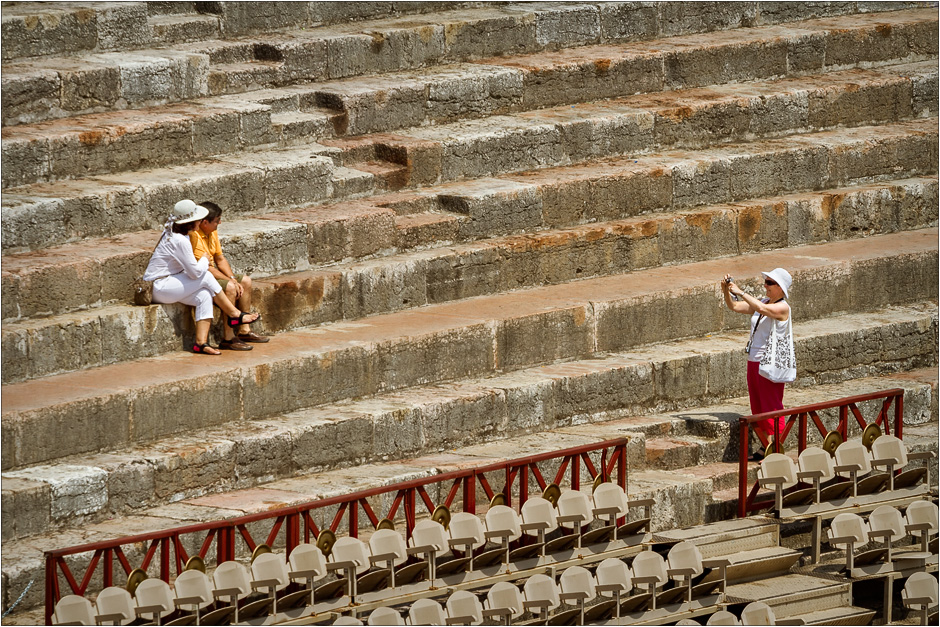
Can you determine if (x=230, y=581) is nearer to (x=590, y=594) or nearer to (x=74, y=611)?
(x=74, y=611)

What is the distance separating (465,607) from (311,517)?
140 cm

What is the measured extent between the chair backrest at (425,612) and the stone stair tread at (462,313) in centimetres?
253

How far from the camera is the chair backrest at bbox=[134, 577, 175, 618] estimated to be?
916 cm

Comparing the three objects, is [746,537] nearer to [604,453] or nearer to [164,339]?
[604,453]

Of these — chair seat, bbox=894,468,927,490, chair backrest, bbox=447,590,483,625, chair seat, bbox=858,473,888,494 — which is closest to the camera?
chair backrest, bbox=447,590,483,625

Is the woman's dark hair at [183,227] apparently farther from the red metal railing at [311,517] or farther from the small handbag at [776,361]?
the small handbag at [776,361]

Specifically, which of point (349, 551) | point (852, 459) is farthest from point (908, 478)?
point (349, 551)

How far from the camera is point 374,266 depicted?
43.3 feet

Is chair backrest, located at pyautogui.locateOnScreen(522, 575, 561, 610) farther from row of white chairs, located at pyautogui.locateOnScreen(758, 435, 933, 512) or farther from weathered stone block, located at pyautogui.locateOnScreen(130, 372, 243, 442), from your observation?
weathered stone block, located at pyautogui.locateOnScreen(130, 372, 243, 442)

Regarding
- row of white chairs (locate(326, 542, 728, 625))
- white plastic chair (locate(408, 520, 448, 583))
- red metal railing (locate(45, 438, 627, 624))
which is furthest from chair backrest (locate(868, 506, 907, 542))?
white plastic chair (locate(408, 520, 448, 583))

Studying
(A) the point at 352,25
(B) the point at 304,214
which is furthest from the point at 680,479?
(A) the point at 352,25

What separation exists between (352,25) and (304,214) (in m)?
3.18

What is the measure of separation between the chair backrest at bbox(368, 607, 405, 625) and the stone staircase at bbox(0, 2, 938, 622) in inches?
47.7

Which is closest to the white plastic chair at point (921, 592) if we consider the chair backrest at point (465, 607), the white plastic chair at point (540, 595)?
the white plastic chair at point (540, 595)
